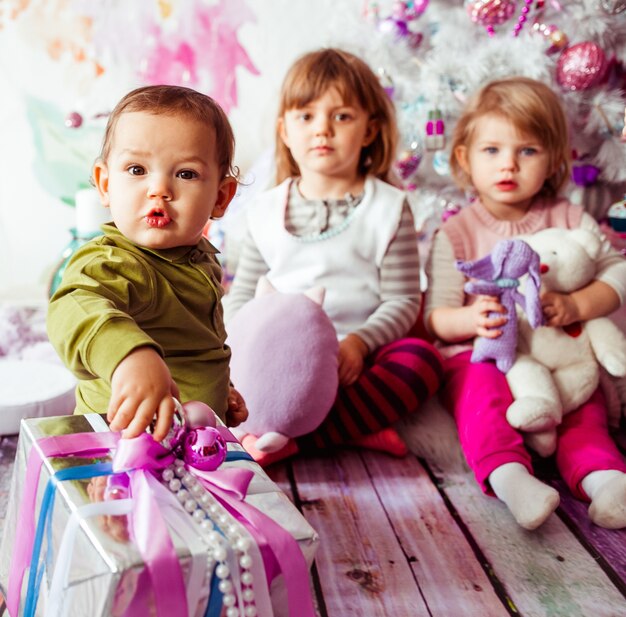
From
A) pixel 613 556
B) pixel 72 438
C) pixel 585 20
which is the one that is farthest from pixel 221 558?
pixel 585 20

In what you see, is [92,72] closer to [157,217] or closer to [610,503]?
[157,217]

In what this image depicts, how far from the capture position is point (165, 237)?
2.81 ft

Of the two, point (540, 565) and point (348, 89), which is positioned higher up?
point (348, 89)

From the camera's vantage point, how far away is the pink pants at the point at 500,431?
1242mm

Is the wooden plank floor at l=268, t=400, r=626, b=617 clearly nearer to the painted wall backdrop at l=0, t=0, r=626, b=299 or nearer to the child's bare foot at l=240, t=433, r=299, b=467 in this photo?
the child's bare foot at l=240, t=433, r=299, b=467

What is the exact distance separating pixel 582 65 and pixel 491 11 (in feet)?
0.73

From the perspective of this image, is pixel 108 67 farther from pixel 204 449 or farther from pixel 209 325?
pixel 204 449

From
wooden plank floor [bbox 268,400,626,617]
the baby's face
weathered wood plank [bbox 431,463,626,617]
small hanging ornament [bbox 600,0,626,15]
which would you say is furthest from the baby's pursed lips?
small hanging ornament [bbox 600,0,626,15]

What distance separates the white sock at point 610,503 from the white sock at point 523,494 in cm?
7

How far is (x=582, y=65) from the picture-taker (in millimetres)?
1664

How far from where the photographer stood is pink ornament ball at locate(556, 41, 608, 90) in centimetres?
166

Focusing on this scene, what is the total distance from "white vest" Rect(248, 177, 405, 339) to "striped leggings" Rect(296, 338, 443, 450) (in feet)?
0.54

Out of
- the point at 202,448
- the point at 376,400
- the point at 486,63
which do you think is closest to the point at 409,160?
the point at 486,63

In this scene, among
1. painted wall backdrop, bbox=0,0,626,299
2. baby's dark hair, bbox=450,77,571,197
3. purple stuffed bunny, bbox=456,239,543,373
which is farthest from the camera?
painted wall backdrop, bbox=0,0,626,299
